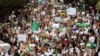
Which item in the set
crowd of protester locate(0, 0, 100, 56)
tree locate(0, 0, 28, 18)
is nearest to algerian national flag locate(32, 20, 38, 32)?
crowd of protester locate(0, 0, 100, 56)

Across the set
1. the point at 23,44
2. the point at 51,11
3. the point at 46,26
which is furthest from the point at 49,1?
the point at 23,44

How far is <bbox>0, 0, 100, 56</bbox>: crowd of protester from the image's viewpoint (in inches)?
1183

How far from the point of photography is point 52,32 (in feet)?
107

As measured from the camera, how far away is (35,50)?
30516mm

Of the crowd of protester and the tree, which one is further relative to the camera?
the tree

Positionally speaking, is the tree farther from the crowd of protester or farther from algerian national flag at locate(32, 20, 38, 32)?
algerian national flag at locate(32, 20, 38, 32)

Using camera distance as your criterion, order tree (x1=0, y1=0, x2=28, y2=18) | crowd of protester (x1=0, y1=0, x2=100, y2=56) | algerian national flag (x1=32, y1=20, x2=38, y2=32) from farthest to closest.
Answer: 1. tree (x1=0, y1=0, x2=28, y2=18)
2. algerian national flag (x1=32, y1=20, x2=38, y2=32)
3. crowd of protester (x1=0, y1=0, x2=100, y2=56)

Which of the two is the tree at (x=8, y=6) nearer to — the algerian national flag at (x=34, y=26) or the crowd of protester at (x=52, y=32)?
the crowd of protester at (x=52, y=32)

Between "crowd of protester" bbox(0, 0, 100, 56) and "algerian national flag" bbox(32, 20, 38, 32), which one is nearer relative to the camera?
"crowd of protester" bbox(0, 0, 100, 56)

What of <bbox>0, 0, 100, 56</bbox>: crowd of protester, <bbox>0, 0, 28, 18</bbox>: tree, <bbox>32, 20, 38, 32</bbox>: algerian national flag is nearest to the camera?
<bbox>0, 0, 100, 56</bbox>: crowd of protester

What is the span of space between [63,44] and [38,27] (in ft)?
14.5

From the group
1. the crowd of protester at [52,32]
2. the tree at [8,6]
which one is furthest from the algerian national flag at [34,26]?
the tree at [8,6]

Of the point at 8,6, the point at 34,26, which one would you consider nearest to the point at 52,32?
the point at 34,26

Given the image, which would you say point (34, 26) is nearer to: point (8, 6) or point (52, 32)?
point (52, 32)
